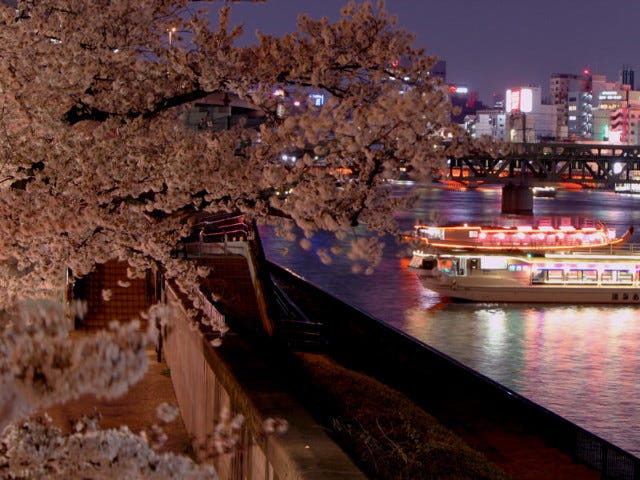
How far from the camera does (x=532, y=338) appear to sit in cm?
2103

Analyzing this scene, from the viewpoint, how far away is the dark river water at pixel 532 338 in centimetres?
1445

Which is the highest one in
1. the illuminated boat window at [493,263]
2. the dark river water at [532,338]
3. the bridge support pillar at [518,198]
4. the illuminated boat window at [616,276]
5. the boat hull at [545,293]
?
the bridge support pillar at [518,198]

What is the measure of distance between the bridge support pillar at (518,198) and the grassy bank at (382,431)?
45.4m

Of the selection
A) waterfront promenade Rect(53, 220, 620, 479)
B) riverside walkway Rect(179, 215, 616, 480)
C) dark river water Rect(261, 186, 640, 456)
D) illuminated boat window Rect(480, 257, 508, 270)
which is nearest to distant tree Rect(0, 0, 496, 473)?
waterfront promenade Rect(53, 220, 620, 479)

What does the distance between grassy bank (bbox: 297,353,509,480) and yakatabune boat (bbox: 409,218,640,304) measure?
16613mm

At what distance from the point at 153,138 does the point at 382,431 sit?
2.41 meters

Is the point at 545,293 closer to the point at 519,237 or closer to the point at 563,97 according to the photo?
the point at 519,237

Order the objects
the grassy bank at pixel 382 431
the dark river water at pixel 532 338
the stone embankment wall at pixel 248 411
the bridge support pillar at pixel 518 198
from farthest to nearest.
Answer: the bridge support pillar at pixel 518 198 < the dark river water at pixel 532 338 < the grassy bank at pixel 382 431 < the stone embankment wall at pixel 248 411

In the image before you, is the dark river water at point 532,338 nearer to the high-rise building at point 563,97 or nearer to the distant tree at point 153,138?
the distant tree at point 153,138

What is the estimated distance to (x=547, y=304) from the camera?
26500 millimetres

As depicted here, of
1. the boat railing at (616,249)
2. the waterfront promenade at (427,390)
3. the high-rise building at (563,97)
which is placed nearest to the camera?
the waterfront promenade at (427,390)

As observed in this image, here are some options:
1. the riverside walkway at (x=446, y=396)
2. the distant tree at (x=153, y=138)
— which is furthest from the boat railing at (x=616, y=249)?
the distant tree at (x=153, y=138)

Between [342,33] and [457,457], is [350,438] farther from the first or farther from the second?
[342,33]

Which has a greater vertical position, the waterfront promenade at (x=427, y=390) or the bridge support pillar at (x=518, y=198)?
the bridge support pillar at (x=518, y=198)
